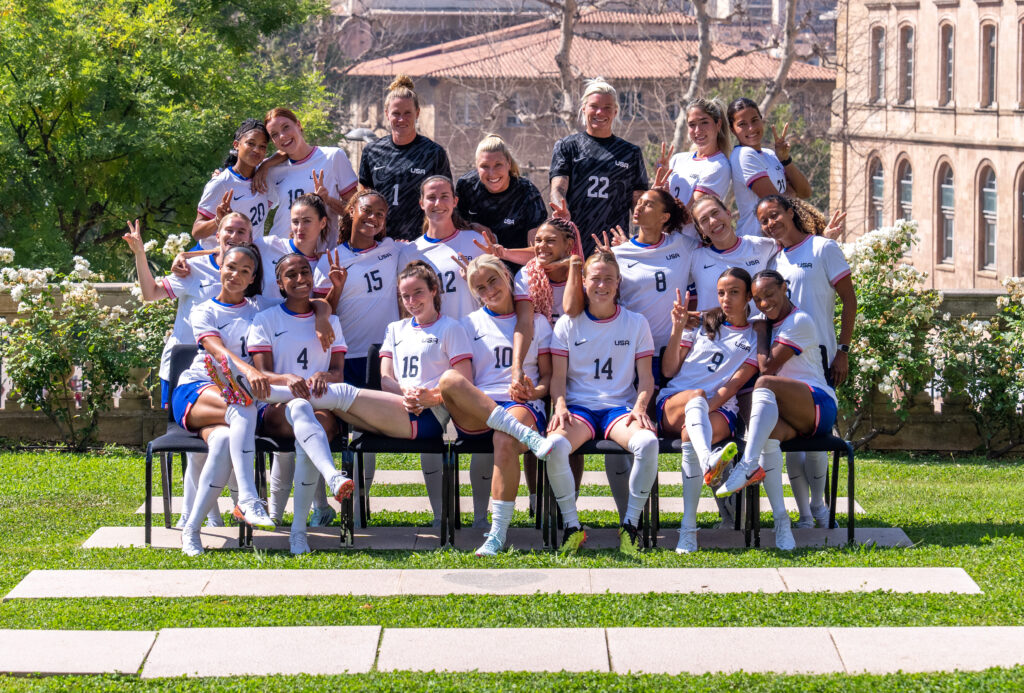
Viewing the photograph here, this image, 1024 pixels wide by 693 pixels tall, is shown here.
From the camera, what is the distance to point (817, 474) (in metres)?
8.04

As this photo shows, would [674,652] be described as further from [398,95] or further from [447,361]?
[398,95]

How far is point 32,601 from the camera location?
21.2 ft

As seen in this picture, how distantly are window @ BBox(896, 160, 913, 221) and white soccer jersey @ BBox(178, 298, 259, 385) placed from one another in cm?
3953

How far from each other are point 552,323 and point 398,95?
1531 millimetres

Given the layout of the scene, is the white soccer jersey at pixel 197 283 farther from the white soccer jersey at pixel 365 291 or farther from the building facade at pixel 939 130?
the building facade at pixel 939 130

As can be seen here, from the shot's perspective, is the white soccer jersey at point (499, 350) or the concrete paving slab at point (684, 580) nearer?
the concrete paving slab at point (684, 580)

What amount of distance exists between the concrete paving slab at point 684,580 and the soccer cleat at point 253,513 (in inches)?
62.1

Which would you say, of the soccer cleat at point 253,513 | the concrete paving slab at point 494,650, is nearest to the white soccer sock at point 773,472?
the concrete paving slab at point 494,650

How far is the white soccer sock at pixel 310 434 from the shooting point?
724 centimetres

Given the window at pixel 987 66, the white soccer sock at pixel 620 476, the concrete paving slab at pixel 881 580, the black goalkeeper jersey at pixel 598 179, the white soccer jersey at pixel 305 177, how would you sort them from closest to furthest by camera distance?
the concrete paving slab at pixel 881 580 → the white soccer sock at pixel 620 476 → the black goalkeeper jersey at pixel 598 179 → the white soccer jersey at pixel 305 177 → the window at pixel 987 66

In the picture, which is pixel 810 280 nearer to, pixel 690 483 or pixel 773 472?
pixel 773 472

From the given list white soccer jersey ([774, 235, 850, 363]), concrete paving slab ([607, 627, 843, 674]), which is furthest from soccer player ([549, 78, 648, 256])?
concrete paving slab ([607, 627, 843, 674])

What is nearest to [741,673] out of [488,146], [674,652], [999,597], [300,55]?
[674,652]

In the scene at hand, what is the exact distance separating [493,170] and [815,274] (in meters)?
1.80
